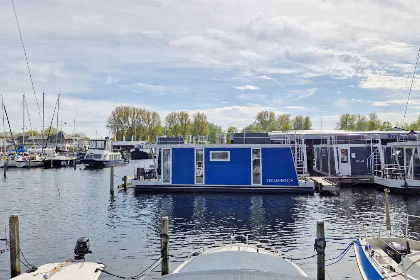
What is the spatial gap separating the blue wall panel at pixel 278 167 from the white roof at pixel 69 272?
24835 millimetres

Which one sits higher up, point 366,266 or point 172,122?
point 172,122

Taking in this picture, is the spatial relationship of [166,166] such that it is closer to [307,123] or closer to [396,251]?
[396,251]

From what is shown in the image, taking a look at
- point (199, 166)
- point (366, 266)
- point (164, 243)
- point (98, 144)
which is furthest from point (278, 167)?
point (98, 144)

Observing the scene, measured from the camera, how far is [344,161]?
1914 inches

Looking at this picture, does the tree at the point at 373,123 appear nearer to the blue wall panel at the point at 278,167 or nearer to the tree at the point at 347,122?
the tree at the point at 347,122

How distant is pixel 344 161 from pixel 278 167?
15073 millimetres

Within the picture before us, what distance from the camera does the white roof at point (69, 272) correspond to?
13.5 metres

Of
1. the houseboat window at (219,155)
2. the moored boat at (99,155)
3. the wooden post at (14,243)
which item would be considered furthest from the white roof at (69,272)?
the moored boat at (99,155)

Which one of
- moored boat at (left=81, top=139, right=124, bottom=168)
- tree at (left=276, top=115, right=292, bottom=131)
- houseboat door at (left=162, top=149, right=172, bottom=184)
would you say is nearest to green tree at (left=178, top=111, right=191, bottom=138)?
tree at (left=276, top=115, right=292, bottom=131)

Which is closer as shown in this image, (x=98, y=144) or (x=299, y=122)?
(x=98, y=144)

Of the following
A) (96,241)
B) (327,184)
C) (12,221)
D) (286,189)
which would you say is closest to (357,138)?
(327,184)

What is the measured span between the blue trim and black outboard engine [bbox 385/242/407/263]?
2.90 feet

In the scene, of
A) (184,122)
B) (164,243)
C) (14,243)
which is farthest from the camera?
(184,122)

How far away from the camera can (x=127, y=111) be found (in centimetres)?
13875
